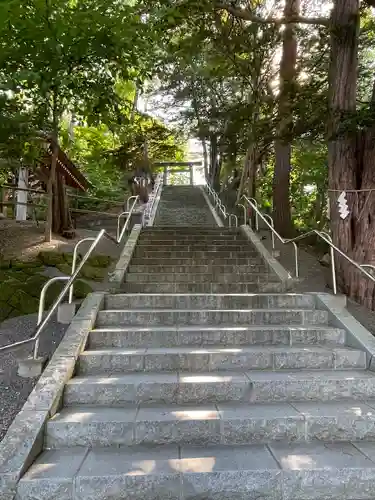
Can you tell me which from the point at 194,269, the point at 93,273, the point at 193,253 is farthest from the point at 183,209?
the point at 194,269

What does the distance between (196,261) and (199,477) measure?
5013mm

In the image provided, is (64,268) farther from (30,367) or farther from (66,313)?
(30,367)

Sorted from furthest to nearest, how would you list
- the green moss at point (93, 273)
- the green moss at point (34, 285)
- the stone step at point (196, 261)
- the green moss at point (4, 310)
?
the stone step at point (196, 261) → the green moss at point (93, 273) → the green moss at point (34, 285) → the green moss at point (4, 310)

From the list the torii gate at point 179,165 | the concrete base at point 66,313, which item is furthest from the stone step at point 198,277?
the torii gate at point 179,165

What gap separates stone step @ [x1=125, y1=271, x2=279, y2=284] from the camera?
660 centimetres

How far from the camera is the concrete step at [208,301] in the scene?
5.19 meters

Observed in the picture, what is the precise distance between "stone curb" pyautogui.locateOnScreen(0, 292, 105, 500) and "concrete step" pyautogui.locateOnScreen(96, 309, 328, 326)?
0.54 meters

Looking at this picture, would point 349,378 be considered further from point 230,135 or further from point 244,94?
point 244,94

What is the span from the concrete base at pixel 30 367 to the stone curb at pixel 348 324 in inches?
123

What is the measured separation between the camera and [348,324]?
451cm

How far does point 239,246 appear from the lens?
8453mm

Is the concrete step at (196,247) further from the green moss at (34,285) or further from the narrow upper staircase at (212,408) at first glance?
the narrow upper staircase at (212,408)

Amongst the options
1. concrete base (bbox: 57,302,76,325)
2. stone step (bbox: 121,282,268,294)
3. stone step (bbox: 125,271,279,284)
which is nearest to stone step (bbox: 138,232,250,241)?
stone step (bbox: 125,271,279,284)

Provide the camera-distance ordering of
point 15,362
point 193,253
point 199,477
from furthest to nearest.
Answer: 1. point 193,253
2. point 15,362
3. point 199,477
